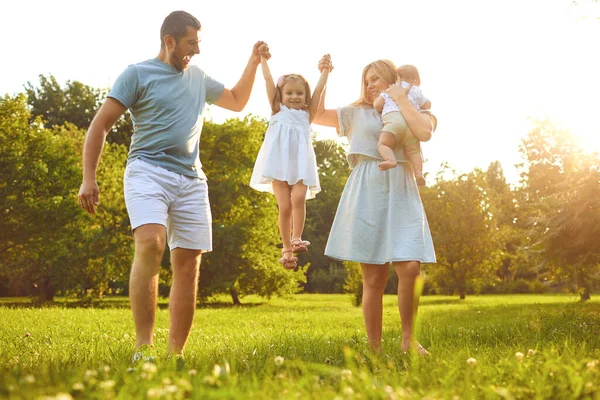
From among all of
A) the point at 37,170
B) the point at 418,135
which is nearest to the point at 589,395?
the point at 418,135

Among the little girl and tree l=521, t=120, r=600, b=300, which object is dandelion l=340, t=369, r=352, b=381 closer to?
the little girl

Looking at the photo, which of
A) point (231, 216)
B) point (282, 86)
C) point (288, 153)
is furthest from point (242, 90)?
point (231, 216)

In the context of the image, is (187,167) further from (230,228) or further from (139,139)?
(230,228)

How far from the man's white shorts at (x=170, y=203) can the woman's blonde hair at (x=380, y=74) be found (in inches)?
65.5

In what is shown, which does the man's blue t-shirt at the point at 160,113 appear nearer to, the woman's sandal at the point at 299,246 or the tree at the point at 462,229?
the woman's sandal at the point at 299,246

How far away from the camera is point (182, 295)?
466 centimetres

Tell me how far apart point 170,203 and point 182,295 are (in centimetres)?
69

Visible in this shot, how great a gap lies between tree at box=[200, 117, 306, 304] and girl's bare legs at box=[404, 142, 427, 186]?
70.3ft

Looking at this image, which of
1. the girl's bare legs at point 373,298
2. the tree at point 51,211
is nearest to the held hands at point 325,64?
the girl's bare legs at point 373,298

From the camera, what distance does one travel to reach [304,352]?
453 cm

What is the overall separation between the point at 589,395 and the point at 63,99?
41309 millimetres

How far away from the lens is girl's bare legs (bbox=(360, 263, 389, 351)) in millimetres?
5082

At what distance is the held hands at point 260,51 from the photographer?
550 centimetres

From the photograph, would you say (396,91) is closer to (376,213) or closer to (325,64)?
(325,64)
